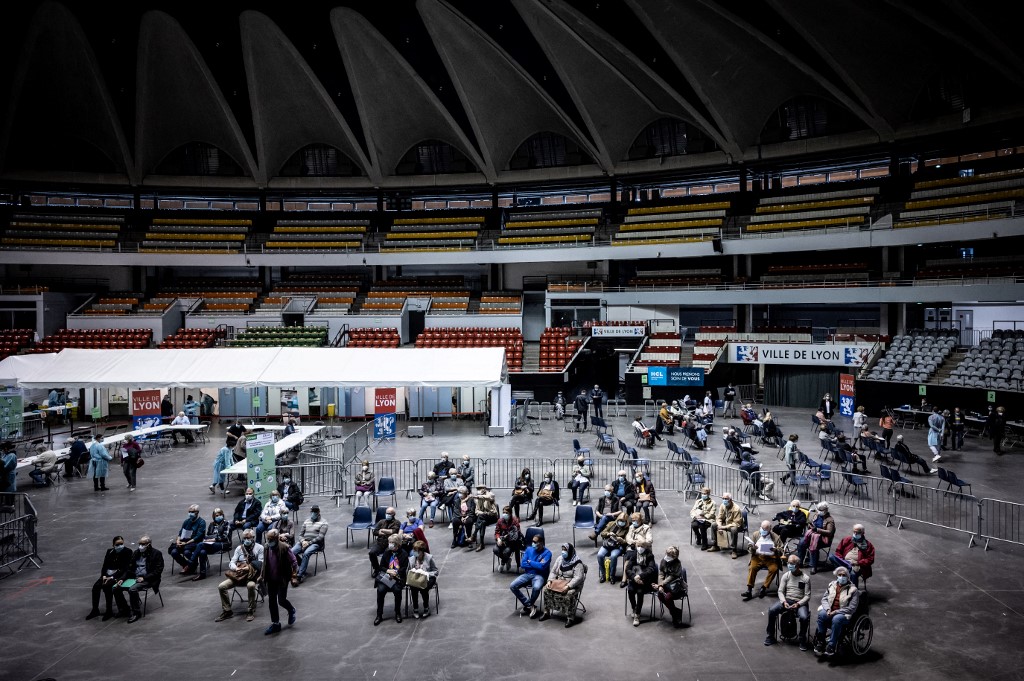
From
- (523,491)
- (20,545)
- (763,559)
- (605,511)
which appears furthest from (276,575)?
(763,559)

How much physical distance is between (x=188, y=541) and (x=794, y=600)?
1104 cm

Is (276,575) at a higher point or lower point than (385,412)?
lower

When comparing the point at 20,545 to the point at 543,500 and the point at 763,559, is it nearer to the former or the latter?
the point at 543,500

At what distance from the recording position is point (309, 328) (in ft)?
127

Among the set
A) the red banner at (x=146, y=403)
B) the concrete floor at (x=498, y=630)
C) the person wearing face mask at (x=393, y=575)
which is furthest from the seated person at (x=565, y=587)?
the red banner at (x=146, y=403)

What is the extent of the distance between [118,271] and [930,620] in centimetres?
4931

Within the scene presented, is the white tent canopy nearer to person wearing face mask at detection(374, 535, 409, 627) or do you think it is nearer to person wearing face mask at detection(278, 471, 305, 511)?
person wearing face mask at detection(278, 471, 305, 511)

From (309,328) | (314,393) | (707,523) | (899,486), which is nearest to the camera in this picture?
(707,523)

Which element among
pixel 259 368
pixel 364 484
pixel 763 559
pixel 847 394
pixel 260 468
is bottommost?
pixel 763 559

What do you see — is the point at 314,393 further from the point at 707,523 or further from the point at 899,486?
the point at 899,486

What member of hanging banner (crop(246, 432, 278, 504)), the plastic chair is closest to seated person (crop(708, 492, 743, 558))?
the plastic chair

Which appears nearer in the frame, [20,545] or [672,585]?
[672,585]

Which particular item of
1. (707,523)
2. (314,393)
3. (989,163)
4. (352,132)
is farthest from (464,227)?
(707,523)

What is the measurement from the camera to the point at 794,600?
1020cm
